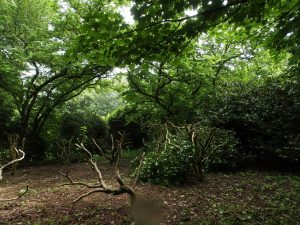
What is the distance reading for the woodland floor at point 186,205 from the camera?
514 centimetres

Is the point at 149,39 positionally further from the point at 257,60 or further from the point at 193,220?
the point at 257,60

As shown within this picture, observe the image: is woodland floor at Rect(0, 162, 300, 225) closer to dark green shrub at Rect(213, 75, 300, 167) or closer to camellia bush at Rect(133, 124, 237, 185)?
camellia bush at Rect(133, 124, 237, 185)

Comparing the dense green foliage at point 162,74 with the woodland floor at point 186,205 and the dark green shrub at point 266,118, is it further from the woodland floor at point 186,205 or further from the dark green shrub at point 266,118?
the woodland floor at point 186,205

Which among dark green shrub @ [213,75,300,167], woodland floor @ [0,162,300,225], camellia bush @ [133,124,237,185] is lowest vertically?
woodland floor @ [0,162,300,225]

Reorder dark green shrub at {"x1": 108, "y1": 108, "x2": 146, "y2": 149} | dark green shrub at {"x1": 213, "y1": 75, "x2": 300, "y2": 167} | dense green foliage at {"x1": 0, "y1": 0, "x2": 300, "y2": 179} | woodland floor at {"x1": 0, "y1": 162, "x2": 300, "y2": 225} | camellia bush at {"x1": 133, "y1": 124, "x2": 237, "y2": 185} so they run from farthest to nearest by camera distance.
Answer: dark green shrub at {"x1": 108, "y1": 108, "x2": 146, "y2": 149} → dark green shrub at {"x1": 213, "y1": 75, "x2": 300, "y2": 167} → camellia bush at {"x1": 133, "y1": 124, "x2": 237, "y2": 185} → woodland floor at {"x1": 0, "y1": 162, "x2": 300, "y2": 225} → dense green foliage at {"x1": 0, "y1": 0, "x2": 300, "y2": 179}

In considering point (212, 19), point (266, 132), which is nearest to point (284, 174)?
point (266, 132)

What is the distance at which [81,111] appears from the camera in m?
18.0

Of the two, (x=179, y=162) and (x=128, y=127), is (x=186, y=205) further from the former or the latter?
(x=128, y=127)

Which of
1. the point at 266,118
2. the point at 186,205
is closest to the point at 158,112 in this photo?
the point at 266,118

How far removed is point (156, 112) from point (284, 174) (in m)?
7.72

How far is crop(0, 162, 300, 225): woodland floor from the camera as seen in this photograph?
16.9 ft

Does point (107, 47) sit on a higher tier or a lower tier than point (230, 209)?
higher

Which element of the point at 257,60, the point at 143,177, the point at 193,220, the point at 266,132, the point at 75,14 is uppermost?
the point at 75,14

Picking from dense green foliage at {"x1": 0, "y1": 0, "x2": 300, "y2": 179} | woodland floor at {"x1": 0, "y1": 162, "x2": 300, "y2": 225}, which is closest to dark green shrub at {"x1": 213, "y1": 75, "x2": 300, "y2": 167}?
dense green foliage at {"x1": 0, "y1": 0, "x2": 300, "y2": 179}
